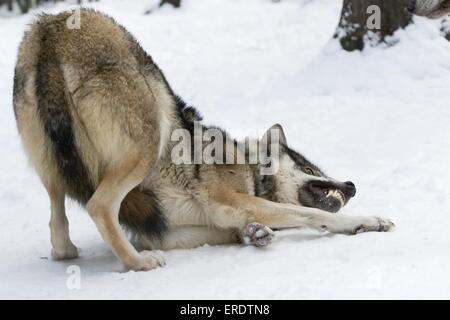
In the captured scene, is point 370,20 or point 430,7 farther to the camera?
point 370,20

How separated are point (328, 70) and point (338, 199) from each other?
11.7 ft

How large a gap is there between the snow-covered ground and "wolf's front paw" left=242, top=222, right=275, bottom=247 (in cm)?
6

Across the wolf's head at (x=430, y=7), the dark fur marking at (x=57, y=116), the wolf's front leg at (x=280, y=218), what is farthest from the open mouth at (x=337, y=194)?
the wolf's head at (x=430, y=7)

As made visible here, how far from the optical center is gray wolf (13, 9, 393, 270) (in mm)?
4402

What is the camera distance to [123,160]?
443 cm

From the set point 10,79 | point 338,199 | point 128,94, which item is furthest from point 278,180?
point 10,79

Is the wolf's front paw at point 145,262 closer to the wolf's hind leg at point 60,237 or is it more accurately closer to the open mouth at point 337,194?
the wolf's hind leg at point 60,237

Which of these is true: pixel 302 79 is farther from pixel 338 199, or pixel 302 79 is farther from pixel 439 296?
pixel 439 296

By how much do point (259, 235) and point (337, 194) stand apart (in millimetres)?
1056

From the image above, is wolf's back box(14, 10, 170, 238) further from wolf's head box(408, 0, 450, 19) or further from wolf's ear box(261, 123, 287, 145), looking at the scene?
wolf's head box(408, 0, 450, 19)

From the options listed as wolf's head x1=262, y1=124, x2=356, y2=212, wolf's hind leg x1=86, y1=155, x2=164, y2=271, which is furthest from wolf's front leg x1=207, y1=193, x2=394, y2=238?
wolf's hind leg x1=86, y1=155, x2=164, y2=271

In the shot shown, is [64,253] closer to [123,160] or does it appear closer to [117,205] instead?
[117,205]

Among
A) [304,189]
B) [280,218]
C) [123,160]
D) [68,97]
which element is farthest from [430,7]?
[68,97]
